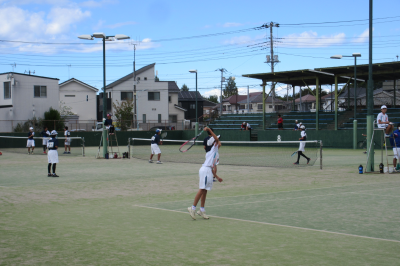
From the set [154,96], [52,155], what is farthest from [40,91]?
[52,155]

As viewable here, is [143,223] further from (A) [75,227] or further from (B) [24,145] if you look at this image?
(B) [24,145]

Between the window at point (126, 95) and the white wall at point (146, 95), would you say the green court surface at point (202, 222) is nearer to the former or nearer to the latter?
the white wall at point (146, 95)

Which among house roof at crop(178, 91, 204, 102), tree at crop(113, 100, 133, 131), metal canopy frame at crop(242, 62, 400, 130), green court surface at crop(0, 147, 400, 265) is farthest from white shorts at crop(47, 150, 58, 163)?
house roof at crop(178, 91, 204, 102)

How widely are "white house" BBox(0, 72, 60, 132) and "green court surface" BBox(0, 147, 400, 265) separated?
32407 mm

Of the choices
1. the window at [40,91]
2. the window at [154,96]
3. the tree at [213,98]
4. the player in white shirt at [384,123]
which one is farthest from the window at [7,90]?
the tree at [213,98]

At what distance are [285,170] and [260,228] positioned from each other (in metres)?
10.6

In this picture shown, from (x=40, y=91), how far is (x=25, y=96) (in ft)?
6.23

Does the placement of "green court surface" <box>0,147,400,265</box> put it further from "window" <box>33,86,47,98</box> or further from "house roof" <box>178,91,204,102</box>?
"house roof" <box>178,91,204,102</box>

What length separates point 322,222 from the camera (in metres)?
8.00

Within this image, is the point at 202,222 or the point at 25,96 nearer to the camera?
the point at 202,222

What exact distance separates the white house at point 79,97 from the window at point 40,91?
56.5 ft

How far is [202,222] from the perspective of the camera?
8203 mm

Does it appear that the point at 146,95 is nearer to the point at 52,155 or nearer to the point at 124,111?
the point at 124,111

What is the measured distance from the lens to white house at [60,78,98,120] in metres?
64.8
